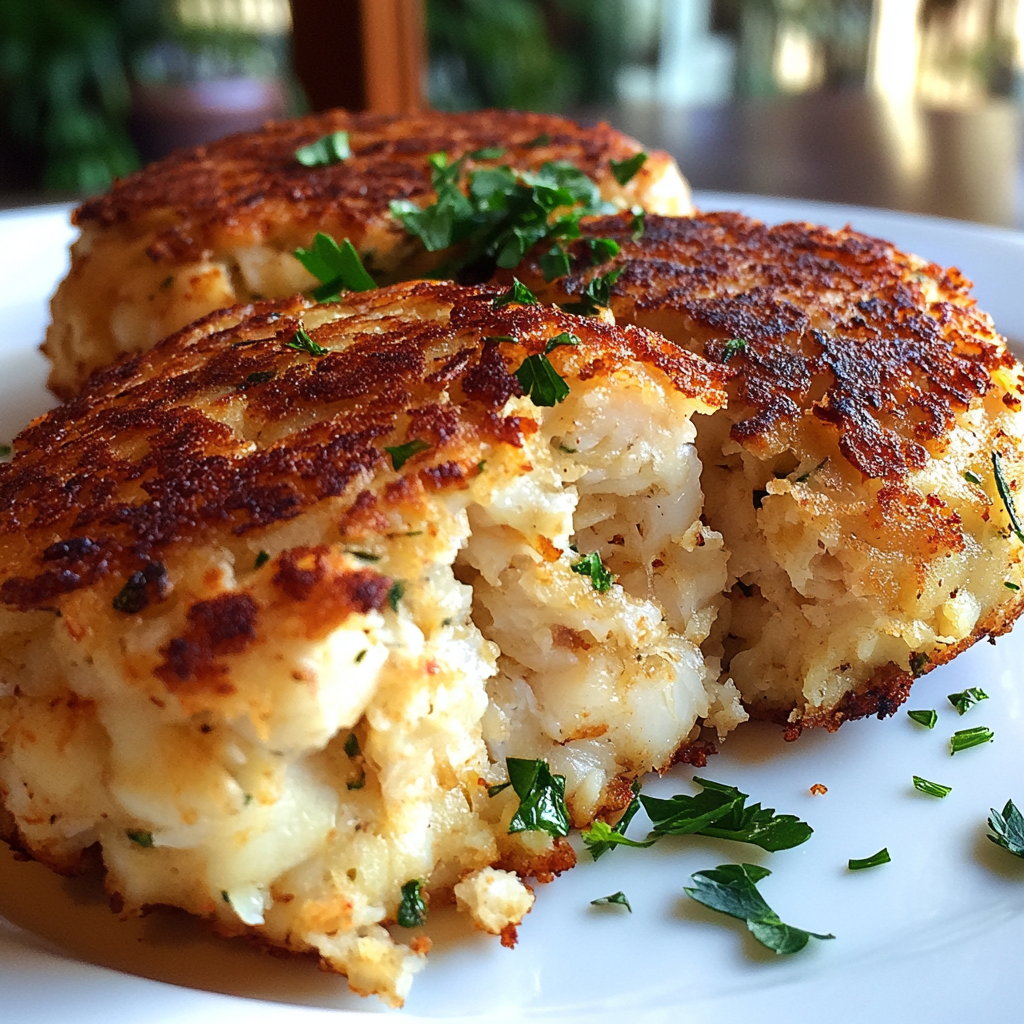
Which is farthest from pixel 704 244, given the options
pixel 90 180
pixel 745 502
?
pixel 90 180

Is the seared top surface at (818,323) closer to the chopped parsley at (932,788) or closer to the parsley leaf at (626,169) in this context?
the parsley leaf at (626,169)

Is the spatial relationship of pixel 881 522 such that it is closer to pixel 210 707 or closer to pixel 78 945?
pixel 210 707

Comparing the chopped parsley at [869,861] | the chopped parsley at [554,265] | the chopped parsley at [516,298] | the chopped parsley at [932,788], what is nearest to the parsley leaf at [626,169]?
the chopped parsley at [554,265]

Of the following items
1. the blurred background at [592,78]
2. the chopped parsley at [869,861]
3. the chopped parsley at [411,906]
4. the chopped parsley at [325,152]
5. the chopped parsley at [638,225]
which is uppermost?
the chopped parsley at [325,152]

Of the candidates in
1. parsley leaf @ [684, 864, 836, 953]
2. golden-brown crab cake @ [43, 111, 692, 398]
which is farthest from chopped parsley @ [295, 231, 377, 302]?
parsley leaf @ [684, 864, 836, 953]

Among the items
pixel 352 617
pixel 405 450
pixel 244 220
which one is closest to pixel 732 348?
pixel 405 450

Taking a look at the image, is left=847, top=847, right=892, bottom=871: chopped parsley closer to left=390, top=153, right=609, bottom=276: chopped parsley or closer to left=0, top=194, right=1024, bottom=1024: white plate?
left=0, top=194, right=1024, bottom=1024: white plate
